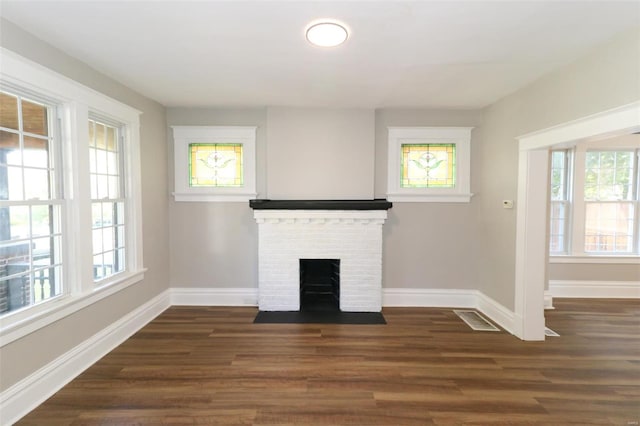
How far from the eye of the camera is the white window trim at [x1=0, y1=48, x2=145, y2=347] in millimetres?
1948

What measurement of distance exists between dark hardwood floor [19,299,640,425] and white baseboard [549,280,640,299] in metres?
0.91

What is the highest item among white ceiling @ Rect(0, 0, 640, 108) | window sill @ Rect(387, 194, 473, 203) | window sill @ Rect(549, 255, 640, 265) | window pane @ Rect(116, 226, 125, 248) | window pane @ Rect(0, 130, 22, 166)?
white ceiling @ Rect(0, 0, 640, 108)

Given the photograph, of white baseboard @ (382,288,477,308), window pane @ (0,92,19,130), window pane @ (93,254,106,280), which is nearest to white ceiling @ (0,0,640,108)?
window pane @ (0,92,19,130)

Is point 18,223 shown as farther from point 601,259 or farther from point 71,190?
point 601,259

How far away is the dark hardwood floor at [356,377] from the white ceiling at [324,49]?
250 centimetres

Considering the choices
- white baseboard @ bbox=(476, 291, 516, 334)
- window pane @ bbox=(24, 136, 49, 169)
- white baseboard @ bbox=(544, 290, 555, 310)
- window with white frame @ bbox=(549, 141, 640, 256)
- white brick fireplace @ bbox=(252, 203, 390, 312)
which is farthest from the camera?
window with white frame @ bbox=(549, 141, 640, 256)

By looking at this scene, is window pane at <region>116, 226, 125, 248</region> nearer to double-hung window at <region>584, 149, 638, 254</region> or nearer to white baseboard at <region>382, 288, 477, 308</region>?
white baseboard at <region>382, 288, 477, 308</region>

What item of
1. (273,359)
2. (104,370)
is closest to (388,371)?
(273,359)

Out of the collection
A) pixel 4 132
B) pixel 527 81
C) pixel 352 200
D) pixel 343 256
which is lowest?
pixel 343 256

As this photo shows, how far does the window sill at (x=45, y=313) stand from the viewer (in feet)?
6.21

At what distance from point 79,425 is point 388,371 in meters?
2.14

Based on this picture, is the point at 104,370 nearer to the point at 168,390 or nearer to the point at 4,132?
the point at 168,390

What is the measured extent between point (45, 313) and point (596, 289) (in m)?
6.27

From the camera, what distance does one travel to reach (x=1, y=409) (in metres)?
1.85
